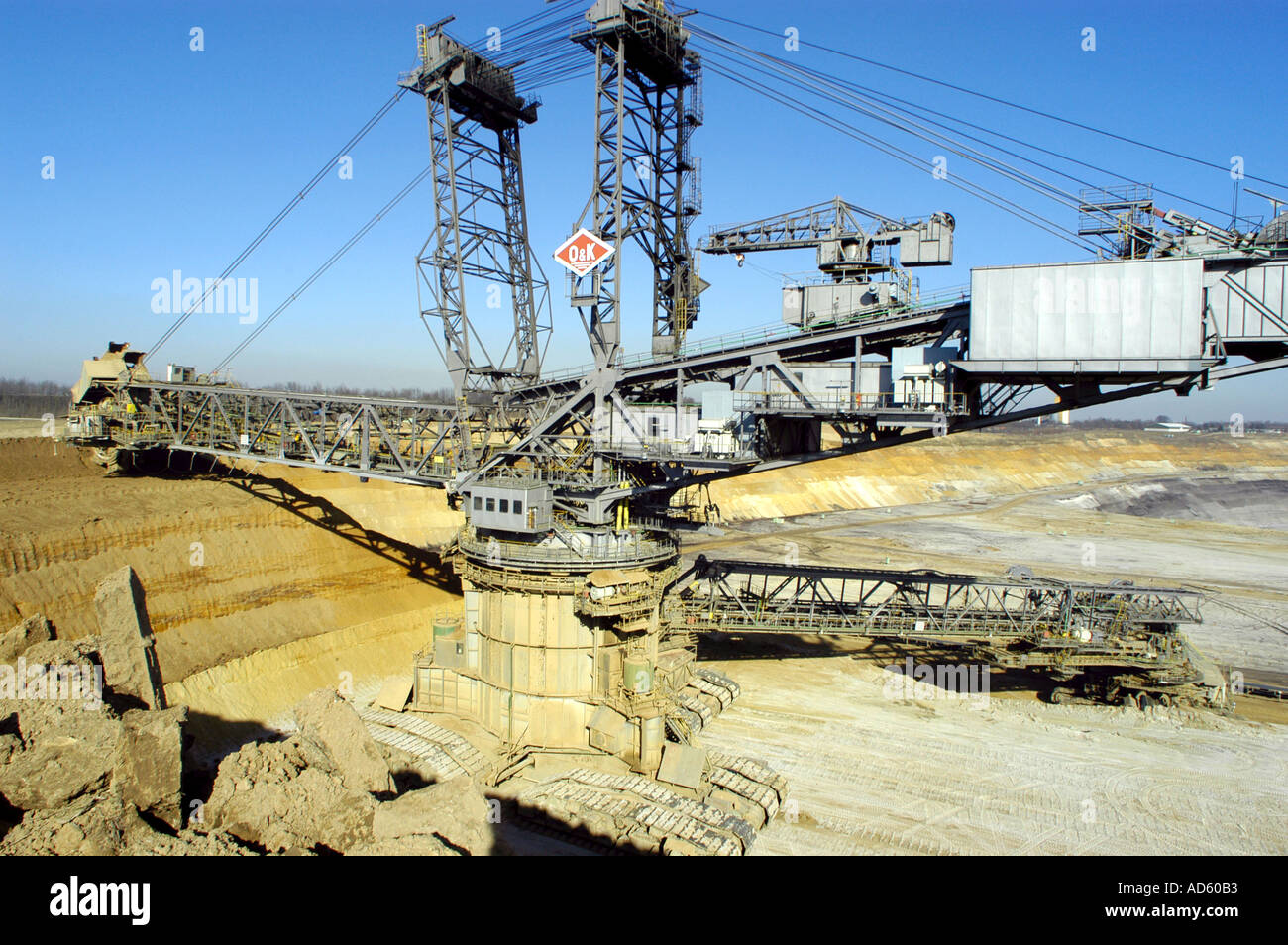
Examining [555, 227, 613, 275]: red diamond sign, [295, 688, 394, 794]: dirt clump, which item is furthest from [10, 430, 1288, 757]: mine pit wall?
[555, 227, 613, 275]: red diamond sign

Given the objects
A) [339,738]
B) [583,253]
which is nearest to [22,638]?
[339,738]

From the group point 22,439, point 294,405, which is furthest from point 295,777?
point 22,439

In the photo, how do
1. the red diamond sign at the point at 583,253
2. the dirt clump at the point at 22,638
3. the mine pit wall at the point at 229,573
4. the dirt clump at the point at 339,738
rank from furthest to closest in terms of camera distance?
the mine pit wall at the point at 229,573 → the red diamond sign at the point at 583,253 → the dirt clump at the point at 339,738 → the dirt clump at the point at 22,638

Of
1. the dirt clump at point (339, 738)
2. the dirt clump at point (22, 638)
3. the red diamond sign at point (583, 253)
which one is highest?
the red diamond sign at point (583, 253)

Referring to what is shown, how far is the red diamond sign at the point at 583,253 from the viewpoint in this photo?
2358 centimetres

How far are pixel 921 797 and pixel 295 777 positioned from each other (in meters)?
16.5

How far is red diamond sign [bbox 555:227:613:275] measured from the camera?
77.4 ft

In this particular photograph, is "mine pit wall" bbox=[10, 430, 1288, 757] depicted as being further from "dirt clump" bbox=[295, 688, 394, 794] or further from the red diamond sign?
the red diamond sign

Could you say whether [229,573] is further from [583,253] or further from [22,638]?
[583,253]

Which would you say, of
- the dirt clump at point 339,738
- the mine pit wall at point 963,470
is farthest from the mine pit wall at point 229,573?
the mine pit wall at point 963,470

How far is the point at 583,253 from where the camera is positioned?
23781mm

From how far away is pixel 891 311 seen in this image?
830 inches

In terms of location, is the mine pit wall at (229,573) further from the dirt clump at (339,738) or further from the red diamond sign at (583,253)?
the red diamond sign at (583,253)
